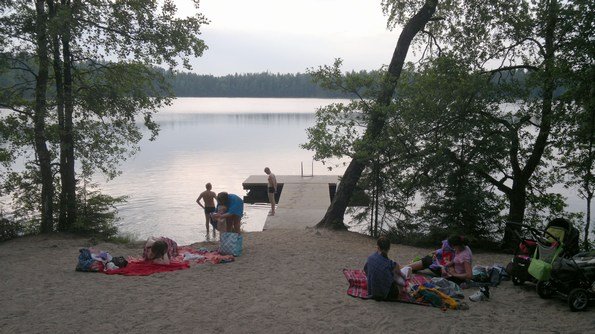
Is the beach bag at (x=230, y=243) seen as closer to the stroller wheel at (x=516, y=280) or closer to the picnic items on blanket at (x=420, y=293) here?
the picnic items on blanket at (x=420, y=293)

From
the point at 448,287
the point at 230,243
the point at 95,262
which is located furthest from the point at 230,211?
the point at 448,287

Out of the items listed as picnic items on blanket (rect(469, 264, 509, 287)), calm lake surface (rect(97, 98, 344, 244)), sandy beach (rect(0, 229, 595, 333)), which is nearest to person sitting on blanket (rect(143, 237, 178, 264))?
sandy beach (rect(0, 229, 595, 333))

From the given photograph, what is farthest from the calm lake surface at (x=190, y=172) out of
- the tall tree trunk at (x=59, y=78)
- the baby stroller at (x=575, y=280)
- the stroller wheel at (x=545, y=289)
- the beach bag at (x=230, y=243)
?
the baby stroller at (x=575, y=280)

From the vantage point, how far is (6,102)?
38.8 feet

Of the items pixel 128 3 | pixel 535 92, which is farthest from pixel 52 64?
pixel 535 92

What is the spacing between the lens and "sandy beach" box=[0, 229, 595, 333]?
582 cm

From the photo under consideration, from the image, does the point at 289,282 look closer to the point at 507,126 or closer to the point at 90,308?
the point at 90,308

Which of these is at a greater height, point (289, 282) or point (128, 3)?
point (128, 3)

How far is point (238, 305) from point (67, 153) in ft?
27.1

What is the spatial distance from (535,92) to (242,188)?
57.6 ft

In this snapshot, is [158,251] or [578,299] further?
[158,251]

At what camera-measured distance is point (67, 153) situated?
12.6m

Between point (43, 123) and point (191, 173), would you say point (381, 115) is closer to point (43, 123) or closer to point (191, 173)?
point (43, 123)

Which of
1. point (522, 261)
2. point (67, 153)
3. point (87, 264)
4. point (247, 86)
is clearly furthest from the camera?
point (247, 86)
